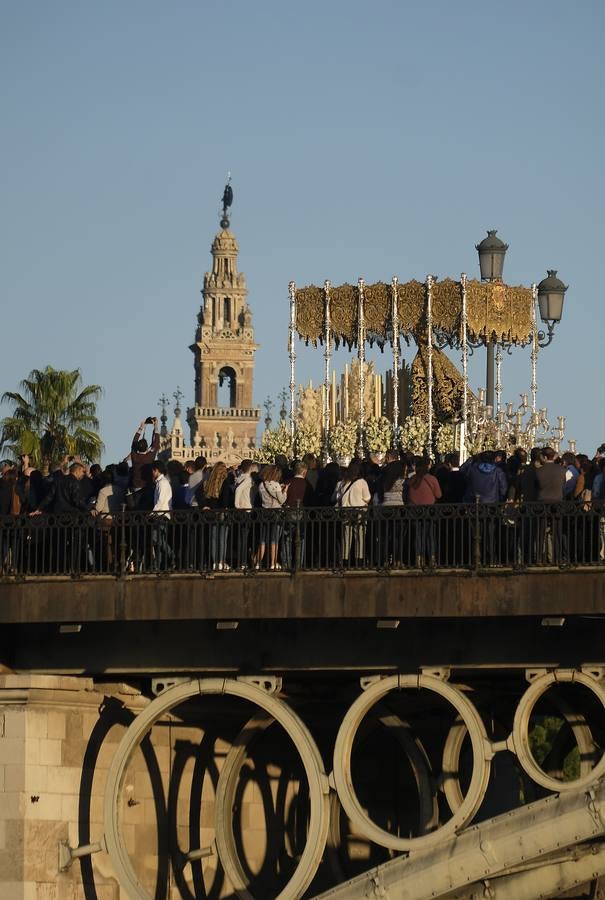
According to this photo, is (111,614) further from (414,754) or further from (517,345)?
(517,345)

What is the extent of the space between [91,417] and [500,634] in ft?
160

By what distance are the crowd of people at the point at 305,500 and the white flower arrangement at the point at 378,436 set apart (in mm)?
45917

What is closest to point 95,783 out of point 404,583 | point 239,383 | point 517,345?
point 404,583

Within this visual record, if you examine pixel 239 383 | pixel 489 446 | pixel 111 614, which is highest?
pixel 239 383

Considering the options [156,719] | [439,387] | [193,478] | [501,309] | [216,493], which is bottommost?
[156,719]

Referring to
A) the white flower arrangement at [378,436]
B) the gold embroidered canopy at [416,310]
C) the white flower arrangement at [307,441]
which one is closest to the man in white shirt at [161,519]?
the gold embroidered canopy at [416,310]

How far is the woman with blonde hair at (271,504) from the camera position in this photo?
3756 centimetres

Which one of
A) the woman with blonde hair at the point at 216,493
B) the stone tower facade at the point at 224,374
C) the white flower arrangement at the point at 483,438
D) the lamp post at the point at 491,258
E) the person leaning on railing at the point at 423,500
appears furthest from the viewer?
the stone tower facade at the point at 224,374

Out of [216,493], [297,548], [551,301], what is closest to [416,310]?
[551,301]

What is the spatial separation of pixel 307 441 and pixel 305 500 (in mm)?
48542

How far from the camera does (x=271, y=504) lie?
125 ft

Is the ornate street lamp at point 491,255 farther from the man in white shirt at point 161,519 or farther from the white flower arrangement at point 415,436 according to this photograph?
the white flower arrangement at point 415,436

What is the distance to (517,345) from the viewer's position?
82.0m

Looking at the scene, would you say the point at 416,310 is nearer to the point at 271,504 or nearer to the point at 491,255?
the point at 491,255
